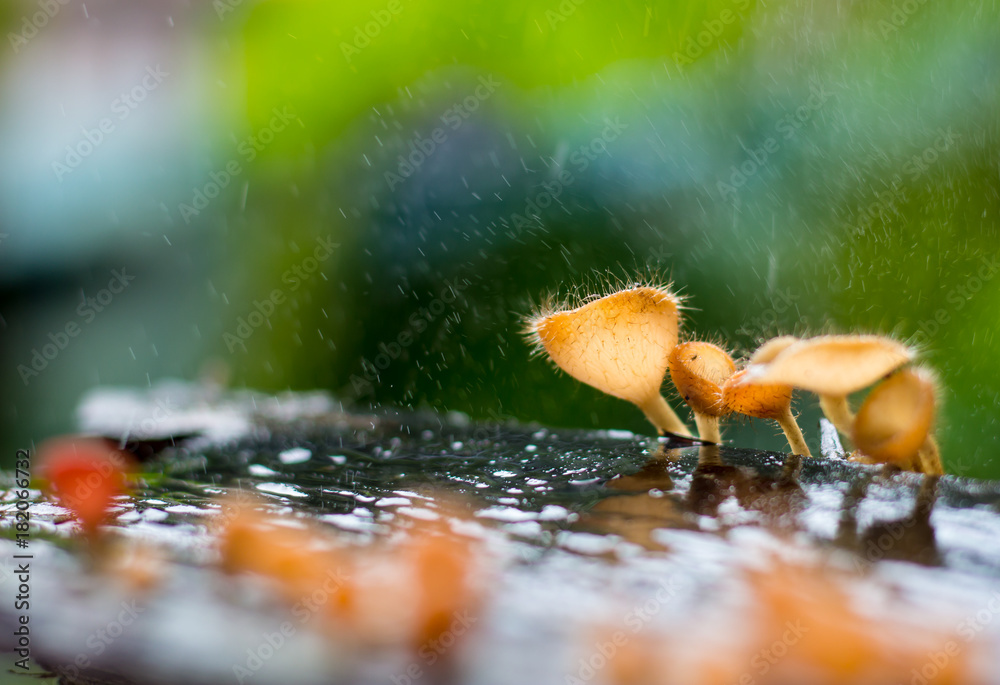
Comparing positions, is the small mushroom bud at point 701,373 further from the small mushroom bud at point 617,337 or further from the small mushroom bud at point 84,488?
the small mushroom bud at point 84,488

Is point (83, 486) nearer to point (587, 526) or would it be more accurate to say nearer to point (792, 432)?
point (587, 526)

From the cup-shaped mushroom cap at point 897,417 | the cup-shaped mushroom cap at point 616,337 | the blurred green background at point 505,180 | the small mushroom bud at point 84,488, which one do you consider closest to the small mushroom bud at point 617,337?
the cup-shaped mushroom cap at point 616,337

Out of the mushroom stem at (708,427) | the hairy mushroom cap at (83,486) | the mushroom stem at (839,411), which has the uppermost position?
the mushroom stem at (839,411)

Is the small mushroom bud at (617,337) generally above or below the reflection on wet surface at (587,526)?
above

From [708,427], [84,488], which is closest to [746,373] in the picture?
[708,427]

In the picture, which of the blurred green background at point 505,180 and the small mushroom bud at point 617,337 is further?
the blurred green background at point 505,180

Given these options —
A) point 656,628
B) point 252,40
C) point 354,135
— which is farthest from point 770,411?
point 252,40
